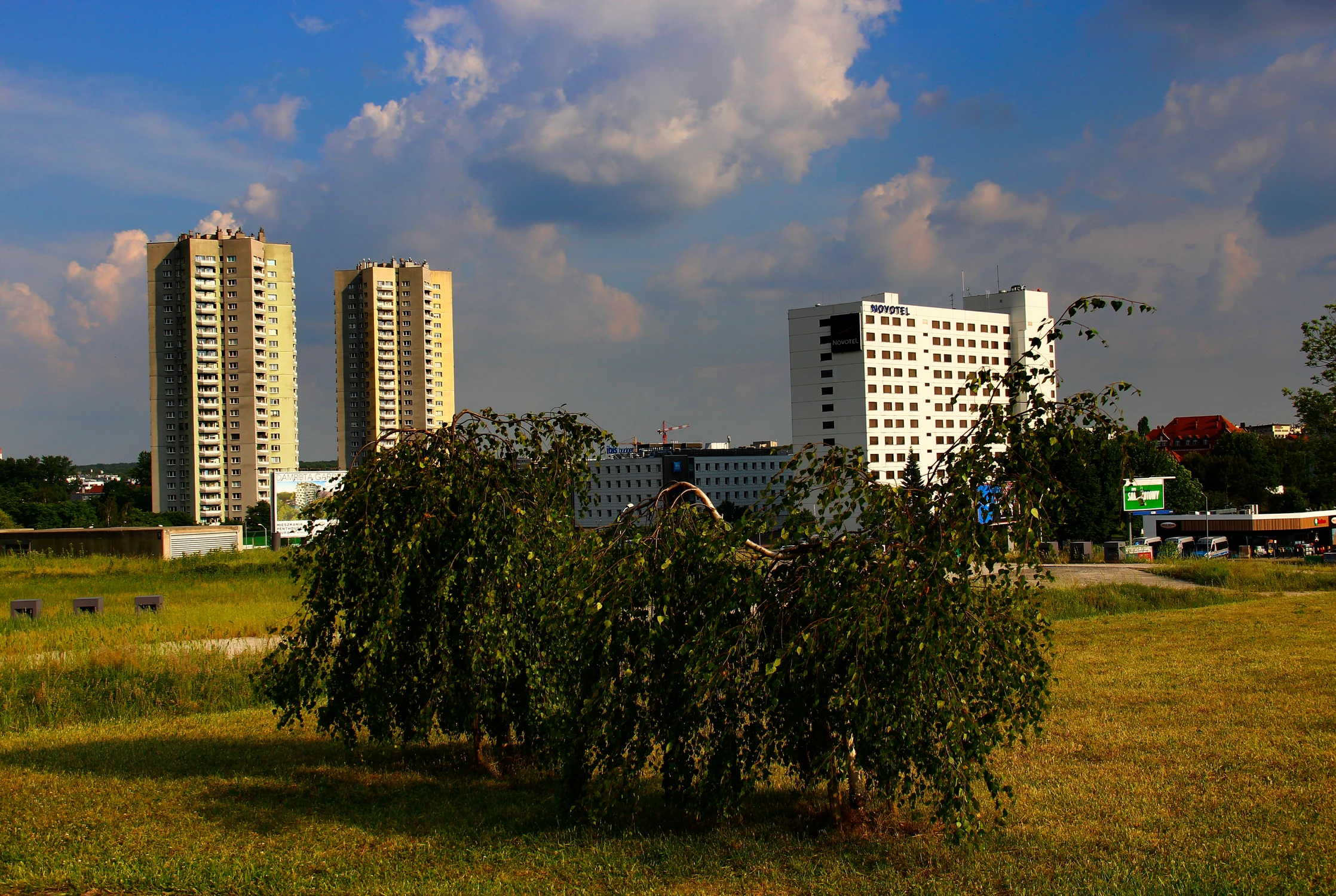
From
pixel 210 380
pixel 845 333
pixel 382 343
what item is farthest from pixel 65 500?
pixel 845 333

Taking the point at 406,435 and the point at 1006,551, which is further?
the point at 406,435

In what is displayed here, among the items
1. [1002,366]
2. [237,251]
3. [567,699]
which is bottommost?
[567,699]

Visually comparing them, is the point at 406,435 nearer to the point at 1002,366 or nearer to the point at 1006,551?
the point at 1006,551

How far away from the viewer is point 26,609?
83.8 ft

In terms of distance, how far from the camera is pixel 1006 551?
655 cm

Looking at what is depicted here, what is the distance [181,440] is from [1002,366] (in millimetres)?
97929

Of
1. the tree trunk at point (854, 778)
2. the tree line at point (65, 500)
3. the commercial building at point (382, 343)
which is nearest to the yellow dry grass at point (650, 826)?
the tree trunk at point (854, 778)

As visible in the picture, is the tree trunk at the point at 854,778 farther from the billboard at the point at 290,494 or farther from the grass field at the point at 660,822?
the billboard at the point at 290,494

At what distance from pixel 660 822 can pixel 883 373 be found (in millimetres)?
100459

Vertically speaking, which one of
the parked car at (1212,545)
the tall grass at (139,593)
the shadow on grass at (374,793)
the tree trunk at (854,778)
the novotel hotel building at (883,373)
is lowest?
the parked car at (1212,545)

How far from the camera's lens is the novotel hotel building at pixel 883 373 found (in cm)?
10438

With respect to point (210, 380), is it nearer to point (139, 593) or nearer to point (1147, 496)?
point (139, 593)

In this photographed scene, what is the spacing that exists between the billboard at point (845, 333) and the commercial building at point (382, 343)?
51459 millimetres

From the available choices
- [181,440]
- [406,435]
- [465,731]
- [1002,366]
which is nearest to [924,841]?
[465,731]
